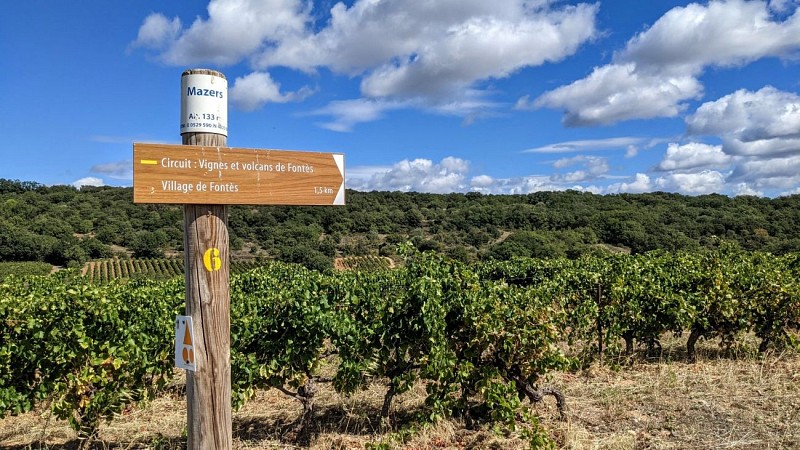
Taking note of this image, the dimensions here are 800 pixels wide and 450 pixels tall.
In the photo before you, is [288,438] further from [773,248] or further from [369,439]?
[773,248]

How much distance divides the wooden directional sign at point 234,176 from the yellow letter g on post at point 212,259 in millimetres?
251

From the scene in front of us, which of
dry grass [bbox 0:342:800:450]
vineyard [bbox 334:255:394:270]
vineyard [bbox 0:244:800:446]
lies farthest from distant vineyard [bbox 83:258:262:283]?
vineyard [bbox 0:244:800:446]

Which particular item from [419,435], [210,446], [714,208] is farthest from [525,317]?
[714,208]

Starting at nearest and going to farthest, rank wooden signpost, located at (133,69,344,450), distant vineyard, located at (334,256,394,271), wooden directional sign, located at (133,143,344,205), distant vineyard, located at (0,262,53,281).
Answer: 1. wooden directional sign, located at (133,143,344,205)
2. wooden signpost, located at (133,69,344,450)
3. distant vineyard, located at (0,262,53,281)
4. distant vineyard, located at (334,256,394,271)

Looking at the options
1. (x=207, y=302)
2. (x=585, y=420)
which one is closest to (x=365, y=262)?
(x=585, y=420)

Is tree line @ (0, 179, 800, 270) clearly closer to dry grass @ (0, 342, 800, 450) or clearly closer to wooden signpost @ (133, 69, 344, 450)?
dry grass @ (0, 342, 800, 450)

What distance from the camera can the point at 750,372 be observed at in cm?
585

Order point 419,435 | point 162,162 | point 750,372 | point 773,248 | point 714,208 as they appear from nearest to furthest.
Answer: point 162,162
point 419,435
point 750,372
point 773,248
point 714,208

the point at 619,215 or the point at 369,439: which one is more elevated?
the point at 619,215

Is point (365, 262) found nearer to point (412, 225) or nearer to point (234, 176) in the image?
point (412, 225)

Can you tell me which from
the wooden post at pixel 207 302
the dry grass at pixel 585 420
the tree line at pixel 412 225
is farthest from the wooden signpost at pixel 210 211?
the tree line at pixel 412 225

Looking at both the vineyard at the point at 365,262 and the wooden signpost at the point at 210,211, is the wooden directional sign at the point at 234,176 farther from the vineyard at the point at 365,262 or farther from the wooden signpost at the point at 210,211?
the vineyard at the point at 365,262

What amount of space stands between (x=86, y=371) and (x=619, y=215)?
47.3m

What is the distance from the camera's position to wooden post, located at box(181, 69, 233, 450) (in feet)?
9.05
